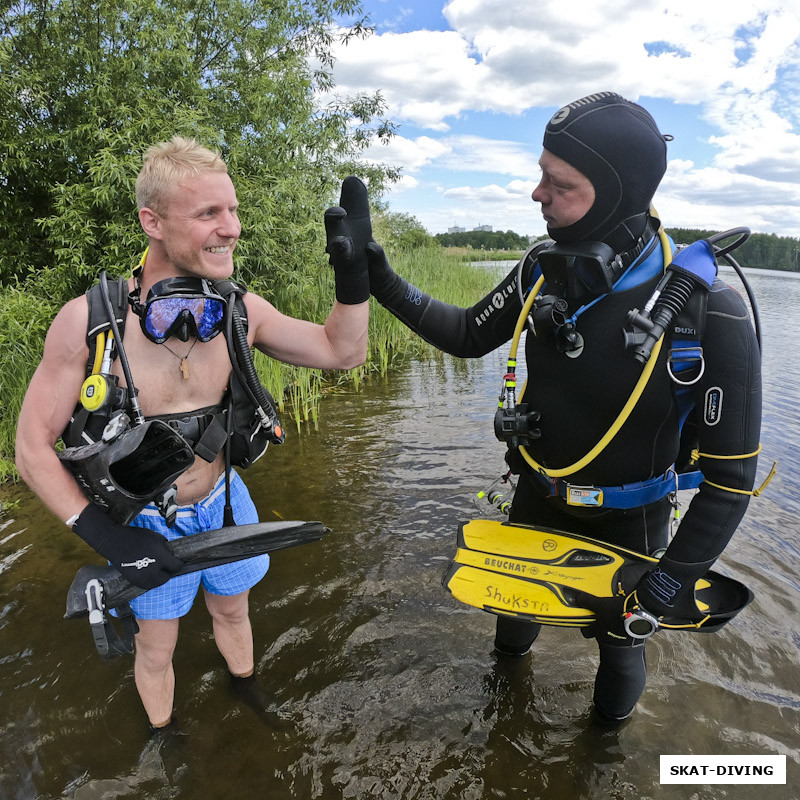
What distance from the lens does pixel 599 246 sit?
1575 millimetres

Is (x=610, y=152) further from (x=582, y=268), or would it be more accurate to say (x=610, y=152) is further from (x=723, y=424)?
(x=723, y=424)

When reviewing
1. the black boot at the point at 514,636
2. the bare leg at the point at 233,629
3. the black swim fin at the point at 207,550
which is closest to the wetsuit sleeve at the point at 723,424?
the black boot at the point at 514,636

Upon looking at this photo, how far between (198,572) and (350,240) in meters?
1.36

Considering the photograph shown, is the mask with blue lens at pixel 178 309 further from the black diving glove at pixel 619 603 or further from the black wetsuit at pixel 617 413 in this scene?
the black diving glove at pixel 619 603

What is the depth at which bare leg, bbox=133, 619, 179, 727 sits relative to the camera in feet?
6.29

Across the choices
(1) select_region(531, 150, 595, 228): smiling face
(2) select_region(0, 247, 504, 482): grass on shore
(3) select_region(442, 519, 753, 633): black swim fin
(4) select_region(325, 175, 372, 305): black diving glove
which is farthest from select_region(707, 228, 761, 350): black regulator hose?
(2) select_region(0, 247, 504, 482): grass on shore

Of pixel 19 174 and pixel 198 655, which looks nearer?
pixel 198 655

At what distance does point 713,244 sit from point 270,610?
109 inches

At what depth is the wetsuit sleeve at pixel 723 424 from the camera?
145cm

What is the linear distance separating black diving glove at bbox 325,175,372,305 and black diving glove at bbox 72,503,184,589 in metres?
1.07

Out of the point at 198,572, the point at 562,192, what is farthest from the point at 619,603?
the point at 198,572

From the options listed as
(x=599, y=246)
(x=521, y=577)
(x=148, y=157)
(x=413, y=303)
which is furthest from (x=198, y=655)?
(x=599, y=246)

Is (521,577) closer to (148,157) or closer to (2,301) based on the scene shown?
(148,157)

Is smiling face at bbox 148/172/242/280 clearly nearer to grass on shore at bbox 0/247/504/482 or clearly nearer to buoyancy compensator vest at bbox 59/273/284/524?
buoyancy compensator vest at bbox 59/273/284/524
